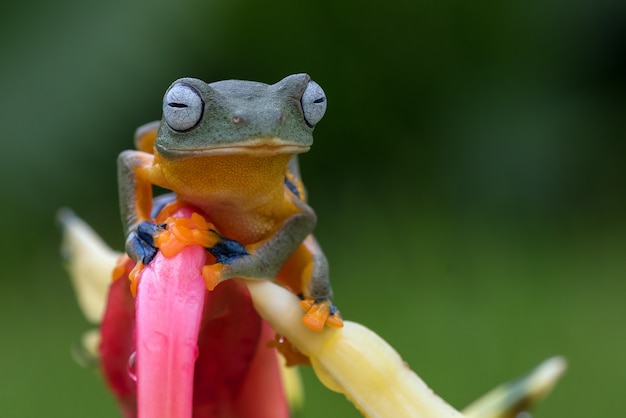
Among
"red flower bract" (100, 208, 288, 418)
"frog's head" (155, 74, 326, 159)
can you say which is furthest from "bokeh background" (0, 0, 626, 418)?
"frog's head" (155, 74, 326, 159)

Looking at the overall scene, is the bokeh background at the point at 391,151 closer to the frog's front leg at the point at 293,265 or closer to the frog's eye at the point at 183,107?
the frog's front leg at the point at 293,265

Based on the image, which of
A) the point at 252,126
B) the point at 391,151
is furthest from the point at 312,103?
the point at 391,151

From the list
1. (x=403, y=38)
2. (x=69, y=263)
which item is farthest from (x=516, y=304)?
(x=69, y=263)

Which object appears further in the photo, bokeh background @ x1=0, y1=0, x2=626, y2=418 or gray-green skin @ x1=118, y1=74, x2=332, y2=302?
bokeh background @ x1=0, y1=0, x2=626, y2=418

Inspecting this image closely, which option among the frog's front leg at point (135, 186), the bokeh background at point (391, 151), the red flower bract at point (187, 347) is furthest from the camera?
the bokeh background at point (391, 151)

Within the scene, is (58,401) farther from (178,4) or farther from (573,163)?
(573,163)

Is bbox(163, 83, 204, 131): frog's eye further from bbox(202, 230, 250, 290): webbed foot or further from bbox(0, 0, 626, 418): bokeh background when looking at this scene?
bbox(0, 0, 626, 418): bokeh background

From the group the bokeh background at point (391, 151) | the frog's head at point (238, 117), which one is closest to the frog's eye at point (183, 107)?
the frog's head at point (238, 117)
